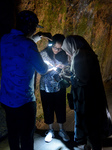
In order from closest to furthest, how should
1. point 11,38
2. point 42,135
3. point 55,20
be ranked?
point 11,38, point 42,135, point 55,20

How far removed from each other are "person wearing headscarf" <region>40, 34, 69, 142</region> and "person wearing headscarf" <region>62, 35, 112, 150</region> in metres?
0.58

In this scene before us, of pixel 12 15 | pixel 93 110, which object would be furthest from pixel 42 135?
pixel 12 15

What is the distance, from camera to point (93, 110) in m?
2.01

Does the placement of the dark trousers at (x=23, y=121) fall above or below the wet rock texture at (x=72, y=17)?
below

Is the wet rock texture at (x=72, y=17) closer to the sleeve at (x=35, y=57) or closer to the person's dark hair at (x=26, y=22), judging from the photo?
the person's dark hair at (x=26, y=22)

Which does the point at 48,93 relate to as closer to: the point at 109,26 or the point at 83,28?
the point at 83,28

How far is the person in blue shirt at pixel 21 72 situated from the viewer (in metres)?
1.57

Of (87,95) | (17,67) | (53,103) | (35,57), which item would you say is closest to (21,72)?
(17,67)

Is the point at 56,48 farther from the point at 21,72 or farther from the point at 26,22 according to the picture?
the point at 21,72

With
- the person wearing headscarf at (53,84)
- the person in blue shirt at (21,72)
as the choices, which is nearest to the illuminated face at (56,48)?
the person wearing headscarf at (53,84)

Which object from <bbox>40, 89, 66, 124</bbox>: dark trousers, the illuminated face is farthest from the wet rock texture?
<bbox>40, 89, 66, 124</bbox>: dark trousers

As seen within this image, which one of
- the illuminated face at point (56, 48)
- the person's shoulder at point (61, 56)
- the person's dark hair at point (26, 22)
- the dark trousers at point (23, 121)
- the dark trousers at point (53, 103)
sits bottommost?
the dark trousers at point (53, 103)

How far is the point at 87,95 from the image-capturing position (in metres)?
1.96

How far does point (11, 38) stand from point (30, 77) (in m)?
0.55
